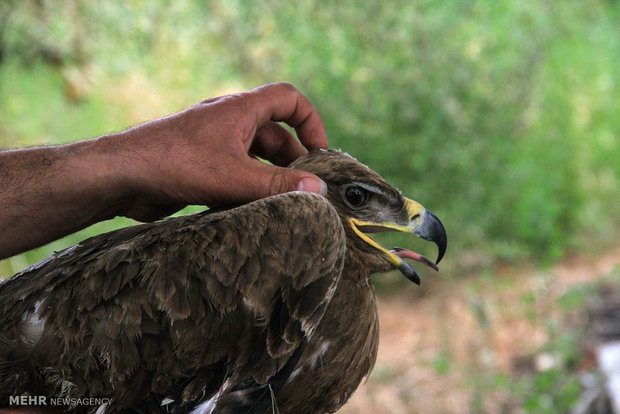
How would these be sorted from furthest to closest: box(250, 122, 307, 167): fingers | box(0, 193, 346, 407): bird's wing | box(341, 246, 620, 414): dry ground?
box(341, 246, 620, 414): dry ground
box(250, 122, 307, 167): fingers
box(0, 193, 346, 407): bird's wing

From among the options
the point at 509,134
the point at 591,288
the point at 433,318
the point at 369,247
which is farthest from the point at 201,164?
the point at 509,134

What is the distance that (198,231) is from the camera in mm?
2100

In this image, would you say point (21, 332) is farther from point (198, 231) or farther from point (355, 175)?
point (355, 175)

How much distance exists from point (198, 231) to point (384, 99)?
528 cm

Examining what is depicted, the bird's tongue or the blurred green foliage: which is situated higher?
the bird's tongue

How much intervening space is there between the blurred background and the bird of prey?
147 inches

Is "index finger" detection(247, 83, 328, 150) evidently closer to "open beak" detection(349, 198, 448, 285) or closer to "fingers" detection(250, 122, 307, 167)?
"fingers" detection(250, 122, 307, 167)

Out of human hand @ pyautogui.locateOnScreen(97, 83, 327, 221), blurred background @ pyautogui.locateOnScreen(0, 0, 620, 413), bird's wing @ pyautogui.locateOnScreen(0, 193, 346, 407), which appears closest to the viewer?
bird's wing @ pyautogui.locateOnScreen(0, 193, 346, 407)

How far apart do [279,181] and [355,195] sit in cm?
29

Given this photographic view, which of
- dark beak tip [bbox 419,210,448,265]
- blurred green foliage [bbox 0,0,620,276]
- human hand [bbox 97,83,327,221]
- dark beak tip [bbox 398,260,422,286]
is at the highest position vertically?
human hand [bbox 97,83,327,221]

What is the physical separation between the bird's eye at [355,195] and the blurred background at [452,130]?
3574mm

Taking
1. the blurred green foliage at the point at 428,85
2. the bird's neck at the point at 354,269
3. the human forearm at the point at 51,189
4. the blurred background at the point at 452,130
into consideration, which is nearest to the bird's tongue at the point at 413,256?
the bird's neck at the point at 354,269

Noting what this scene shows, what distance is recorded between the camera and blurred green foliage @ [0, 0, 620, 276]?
703 cm

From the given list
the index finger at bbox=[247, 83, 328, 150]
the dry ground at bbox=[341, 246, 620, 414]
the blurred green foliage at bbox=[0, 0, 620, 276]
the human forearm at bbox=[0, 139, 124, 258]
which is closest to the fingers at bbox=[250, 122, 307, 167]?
the index finger at bbox=[247, 83, 328, 150]
